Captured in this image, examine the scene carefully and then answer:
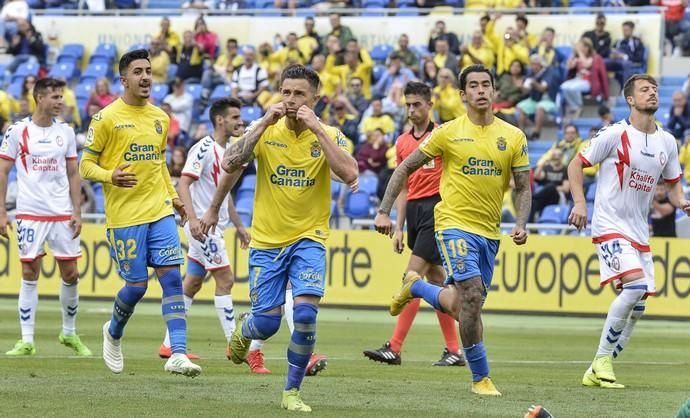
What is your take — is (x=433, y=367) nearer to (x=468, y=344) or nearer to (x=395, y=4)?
(x=468, y=344)

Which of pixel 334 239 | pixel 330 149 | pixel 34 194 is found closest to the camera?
pixel 330 149

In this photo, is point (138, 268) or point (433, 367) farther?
point (433, 367)

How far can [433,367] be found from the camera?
14312 mm

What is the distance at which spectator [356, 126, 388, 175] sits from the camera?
2753cm

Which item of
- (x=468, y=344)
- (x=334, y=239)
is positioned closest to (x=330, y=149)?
(x=468, y=344)

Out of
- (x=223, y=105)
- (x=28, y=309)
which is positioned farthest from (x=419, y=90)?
(x=28, y=309)

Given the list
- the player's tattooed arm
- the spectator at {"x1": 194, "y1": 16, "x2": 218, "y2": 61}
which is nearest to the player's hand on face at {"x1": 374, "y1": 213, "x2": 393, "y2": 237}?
the player's tattooed arm

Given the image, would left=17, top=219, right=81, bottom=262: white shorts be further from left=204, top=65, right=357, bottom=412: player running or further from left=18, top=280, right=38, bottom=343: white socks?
left=204, top=65, right=357, bottom=412: player running

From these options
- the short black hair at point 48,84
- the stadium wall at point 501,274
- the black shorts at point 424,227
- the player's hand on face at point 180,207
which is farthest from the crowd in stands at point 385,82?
the player's hand on face at point 180,207

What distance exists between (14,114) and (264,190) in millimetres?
21648

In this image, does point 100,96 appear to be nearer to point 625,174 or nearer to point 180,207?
point 180,207

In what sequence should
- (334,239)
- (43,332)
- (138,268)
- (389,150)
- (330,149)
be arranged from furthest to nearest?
(389,150)
(334,239)
(43,332)
(138,268)
(330,149)

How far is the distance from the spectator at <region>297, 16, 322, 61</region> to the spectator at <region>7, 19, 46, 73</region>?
711cm

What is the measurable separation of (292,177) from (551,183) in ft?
52.2
